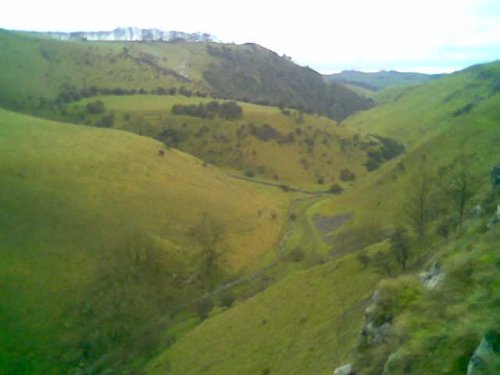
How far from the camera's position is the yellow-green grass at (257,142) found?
16025 centimetres

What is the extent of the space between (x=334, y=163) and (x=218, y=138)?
44.4 meters

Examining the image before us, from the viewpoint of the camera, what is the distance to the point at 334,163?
17538cm

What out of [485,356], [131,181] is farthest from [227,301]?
[485,356]

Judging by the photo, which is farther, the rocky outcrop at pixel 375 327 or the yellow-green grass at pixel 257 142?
the yellow-green grass at pixel 257 142

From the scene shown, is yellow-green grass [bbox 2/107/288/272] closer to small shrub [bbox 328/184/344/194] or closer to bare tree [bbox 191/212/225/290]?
bare tree [bbox 191/212/225/290]

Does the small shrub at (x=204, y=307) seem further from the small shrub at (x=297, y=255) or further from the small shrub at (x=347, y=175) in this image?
the small shrub at (x=347, y=175)

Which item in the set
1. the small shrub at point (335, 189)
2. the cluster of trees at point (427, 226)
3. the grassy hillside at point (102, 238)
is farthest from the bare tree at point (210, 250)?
the small shrub at point (335, 189)

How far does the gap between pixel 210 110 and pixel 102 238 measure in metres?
115

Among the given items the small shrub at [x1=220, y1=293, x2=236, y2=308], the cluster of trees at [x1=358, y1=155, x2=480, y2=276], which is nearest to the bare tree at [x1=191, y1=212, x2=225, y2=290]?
the small shrub at [x1=220, y1=293, x2=236, y2=308]

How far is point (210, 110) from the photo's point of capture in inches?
7416

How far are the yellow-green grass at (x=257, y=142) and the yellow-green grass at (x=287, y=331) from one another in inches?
3913

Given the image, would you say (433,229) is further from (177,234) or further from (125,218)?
(125,218)

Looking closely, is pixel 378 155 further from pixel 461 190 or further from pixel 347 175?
pixel 461 190

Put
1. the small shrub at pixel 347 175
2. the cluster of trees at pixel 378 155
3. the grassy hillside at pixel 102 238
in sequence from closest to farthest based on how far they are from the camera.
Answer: the grassy hillside at pixel 102 238 < the small shrub at pixel 347 175 < the cluster of trees at pixel 378 155
